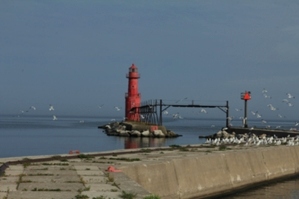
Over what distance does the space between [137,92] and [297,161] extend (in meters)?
48.4

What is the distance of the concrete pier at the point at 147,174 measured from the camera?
1241 cm

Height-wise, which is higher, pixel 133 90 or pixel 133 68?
pixel 133 68

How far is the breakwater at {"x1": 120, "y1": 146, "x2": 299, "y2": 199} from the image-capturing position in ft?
54.2

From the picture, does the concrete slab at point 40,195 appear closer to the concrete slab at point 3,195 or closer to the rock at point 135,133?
the concrete slab at point 3,195

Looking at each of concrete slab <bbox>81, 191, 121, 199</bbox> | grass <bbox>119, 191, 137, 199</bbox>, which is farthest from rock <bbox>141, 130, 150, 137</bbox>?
grass <bbox>119, 191, 137, 199</bbox>

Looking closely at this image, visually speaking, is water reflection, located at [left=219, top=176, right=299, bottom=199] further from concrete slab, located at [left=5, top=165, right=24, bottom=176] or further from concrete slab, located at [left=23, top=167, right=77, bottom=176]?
concrete slab, located at [left=5, top=165, right=24, bottom=176]

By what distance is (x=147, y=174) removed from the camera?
16.3 m

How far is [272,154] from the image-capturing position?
2577cm

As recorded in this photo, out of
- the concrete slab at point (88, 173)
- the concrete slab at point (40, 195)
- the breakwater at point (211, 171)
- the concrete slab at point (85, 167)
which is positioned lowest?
the breakwater at point (211, 171)

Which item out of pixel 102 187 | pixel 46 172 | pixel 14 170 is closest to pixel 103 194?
pixel 102 187

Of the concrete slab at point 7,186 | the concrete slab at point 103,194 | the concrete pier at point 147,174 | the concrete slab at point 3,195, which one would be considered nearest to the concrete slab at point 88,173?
the concrete pier at point 147,174

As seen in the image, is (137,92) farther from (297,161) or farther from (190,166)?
(190,166)

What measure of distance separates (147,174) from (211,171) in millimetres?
4587

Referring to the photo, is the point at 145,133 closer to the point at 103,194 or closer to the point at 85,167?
the point at 85,167
